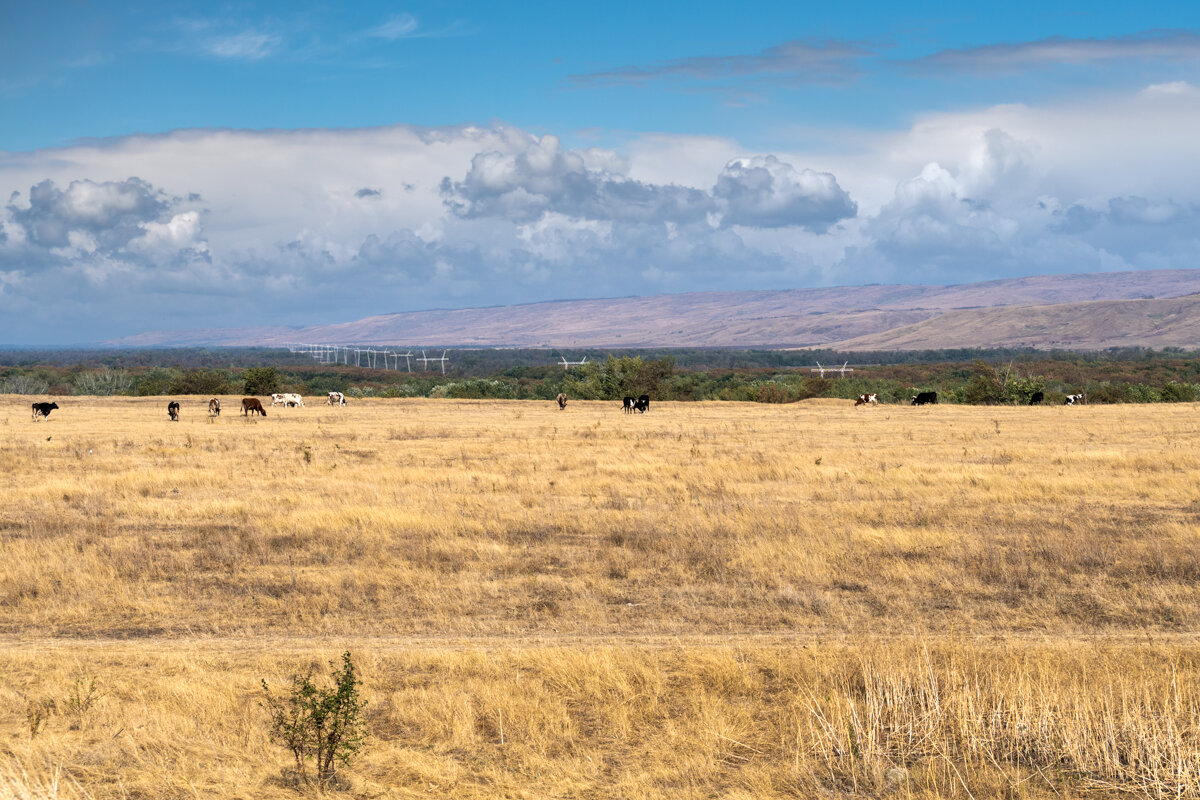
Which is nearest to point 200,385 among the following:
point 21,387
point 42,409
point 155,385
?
point 155,385

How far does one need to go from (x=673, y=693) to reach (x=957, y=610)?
480 centimetres

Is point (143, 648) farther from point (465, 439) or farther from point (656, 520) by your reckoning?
point (465, 439)

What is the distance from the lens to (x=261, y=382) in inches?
3054

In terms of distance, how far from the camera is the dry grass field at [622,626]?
290 inches

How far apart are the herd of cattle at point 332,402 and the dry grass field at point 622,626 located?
25.7 metres

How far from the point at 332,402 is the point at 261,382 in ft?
53.8

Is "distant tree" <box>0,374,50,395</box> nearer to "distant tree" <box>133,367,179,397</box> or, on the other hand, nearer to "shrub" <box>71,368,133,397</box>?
"shrub" <box>71,368,133,397</box>

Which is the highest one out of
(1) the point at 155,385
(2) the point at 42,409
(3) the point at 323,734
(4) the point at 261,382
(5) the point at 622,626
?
(1) the point at 155,385

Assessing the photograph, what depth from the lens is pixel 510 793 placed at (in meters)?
6.96

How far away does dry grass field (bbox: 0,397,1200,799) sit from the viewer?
7355 mm

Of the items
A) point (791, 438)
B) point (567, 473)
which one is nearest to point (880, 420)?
point (791, 438)

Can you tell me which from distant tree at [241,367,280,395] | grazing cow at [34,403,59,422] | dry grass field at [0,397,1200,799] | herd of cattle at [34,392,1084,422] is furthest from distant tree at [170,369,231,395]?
dry grass field at [0,397,1200,799]

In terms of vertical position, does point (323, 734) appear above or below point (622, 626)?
above

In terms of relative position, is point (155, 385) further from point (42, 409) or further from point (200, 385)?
point (42, 409)
